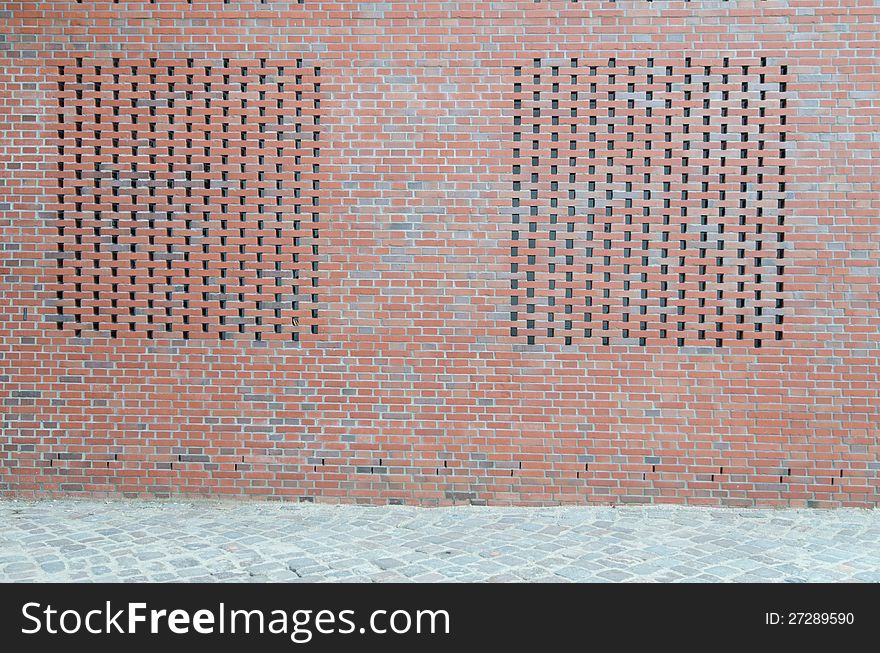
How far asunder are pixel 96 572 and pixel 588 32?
17.7 feet

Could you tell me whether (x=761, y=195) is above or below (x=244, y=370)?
above

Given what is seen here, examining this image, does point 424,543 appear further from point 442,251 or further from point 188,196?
point 188,196

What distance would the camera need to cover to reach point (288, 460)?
19.7ft

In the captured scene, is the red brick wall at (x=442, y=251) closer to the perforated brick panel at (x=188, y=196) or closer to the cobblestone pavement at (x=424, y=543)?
the perforated brick panel at (x=188, y=196)

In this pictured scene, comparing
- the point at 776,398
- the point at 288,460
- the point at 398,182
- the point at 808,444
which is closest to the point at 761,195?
the point at 776,398

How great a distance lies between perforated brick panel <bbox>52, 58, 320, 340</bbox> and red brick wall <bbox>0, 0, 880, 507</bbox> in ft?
0.08

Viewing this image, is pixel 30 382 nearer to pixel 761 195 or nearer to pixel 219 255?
pixel 219 255

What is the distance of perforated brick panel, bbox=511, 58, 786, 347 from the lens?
582 cm

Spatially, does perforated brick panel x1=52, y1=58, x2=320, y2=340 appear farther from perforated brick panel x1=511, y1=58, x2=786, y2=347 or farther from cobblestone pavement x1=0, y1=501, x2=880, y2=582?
perforated brick panel x1=511, y1=58, x2=786, y2=347

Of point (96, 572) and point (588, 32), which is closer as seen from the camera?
point (96, 572)

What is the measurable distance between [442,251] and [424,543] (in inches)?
92.0

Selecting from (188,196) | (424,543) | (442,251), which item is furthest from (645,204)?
(188,196)

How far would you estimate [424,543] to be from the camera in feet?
16.6

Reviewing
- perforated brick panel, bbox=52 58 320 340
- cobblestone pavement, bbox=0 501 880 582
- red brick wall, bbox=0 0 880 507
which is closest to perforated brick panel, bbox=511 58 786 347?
red brick wall, bbox=0 0 880 507
